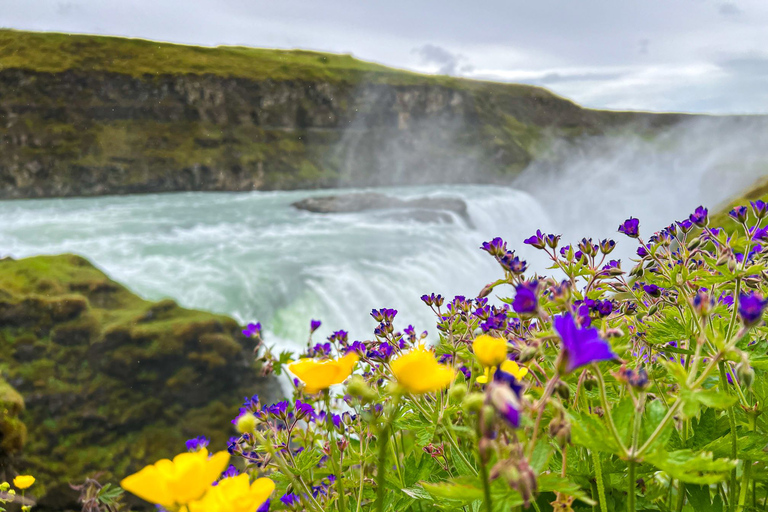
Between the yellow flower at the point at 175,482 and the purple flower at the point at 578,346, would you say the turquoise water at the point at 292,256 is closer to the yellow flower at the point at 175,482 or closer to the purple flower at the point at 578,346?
the yellow flower at the point at 175,482

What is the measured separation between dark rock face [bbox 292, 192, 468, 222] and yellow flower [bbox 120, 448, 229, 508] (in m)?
21.9

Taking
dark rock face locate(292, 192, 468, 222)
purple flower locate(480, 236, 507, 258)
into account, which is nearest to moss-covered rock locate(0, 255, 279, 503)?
purple flower locate(480, 236, 507, 258)

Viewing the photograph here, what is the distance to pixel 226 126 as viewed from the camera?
208ft

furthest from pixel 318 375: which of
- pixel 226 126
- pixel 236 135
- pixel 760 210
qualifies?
pixel 226 126

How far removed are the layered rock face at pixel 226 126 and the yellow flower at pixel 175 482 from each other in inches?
2330

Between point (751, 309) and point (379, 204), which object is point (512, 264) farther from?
point (379, 204)

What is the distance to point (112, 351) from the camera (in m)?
8.77

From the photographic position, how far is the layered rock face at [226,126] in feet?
173

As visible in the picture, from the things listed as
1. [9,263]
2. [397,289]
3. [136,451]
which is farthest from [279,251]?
[136,451]

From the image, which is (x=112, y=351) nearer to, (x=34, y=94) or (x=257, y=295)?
(x=257, y=295)

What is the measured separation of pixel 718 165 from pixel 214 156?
165 feet

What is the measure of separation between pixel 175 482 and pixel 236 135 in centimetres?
6640

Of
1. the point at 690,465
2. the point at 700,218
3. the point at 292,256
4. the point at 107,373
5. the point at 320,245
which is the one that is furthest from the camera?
the point at 320,245

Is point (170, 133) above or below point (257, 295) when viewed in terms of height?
above
